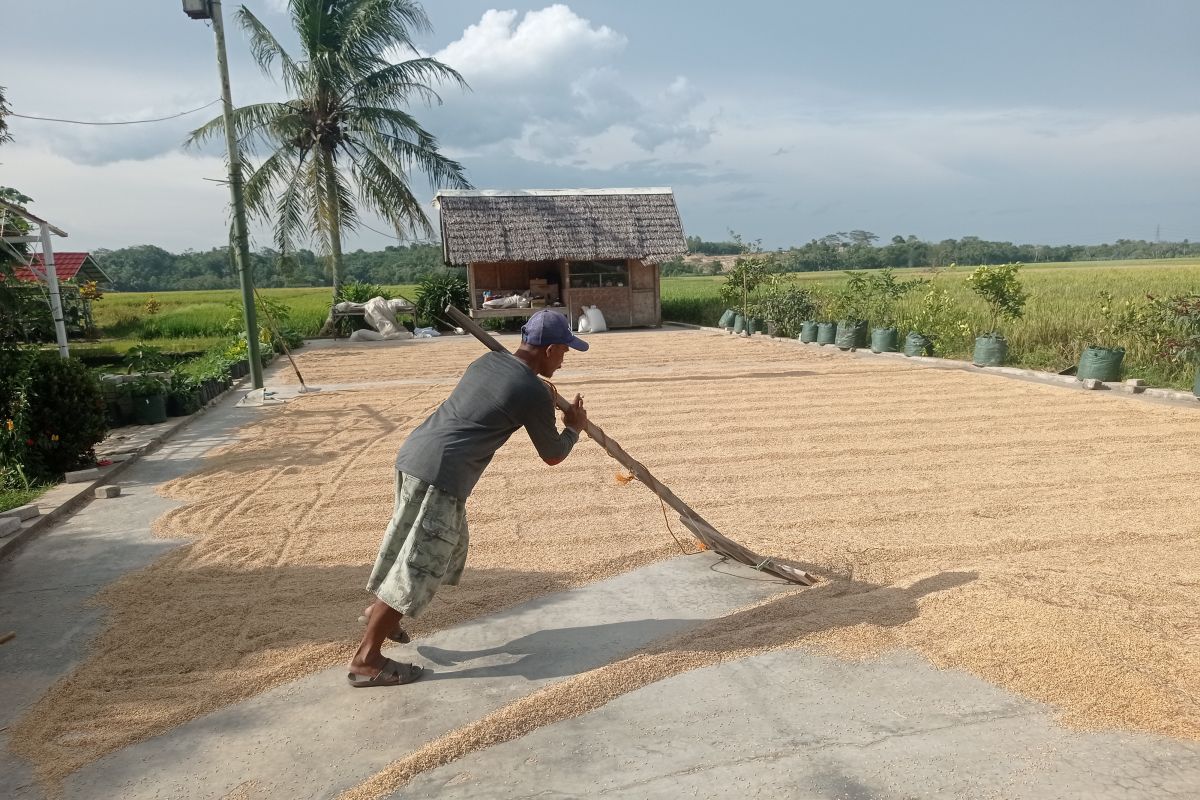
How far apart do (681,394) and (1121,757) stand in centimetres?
680

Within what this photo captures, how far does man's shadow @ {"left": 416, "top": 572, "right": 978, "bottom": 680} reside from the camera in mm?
2854

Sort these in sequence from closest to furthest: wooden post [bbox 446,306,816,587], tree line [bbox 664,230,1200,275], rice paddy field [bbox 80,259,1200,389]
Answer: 1. wooden post [bbox 446,306,816,587]
2. rice paddy field [bbox 80,259,1200,389]
3. tree line [bbox 664,230,1200,275]

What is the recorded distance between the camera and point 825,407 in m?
7.85

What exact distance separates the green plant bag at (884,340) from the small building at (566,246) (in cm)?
711

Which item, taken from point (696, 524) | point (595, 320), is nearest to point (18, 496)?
point (696, 524)

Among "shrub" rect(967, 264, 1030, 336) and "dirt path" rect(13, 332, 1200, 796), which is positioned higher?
"shrub" rect(967, 264, 1030, 336)

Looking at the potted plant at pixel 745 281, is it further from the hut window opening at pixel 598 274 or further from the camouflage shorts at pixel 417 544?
the camouflage shorts at pixel 417 544

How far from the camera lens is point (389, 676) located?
269cm

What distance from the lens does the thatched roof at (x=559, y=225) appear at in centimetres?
1783

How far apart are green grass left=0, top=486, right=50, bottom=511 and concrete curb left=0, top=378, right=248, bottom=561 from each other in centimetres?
6

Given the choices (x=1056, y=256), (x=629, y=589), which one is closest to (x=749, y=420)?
(x=629, y=589)

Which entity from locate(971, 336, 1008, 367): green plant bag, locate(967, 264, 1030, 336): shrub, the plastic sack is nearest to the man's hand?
locate(971, 336, 1008, 367): green plant bag

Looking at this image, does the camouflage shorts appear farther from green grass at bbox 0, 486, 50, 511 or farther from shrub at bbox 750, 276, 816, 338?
shrub at bbox 750, 276, 816, 338

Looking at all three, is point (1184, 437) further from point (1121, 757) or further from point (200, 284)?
point (200, 284)
